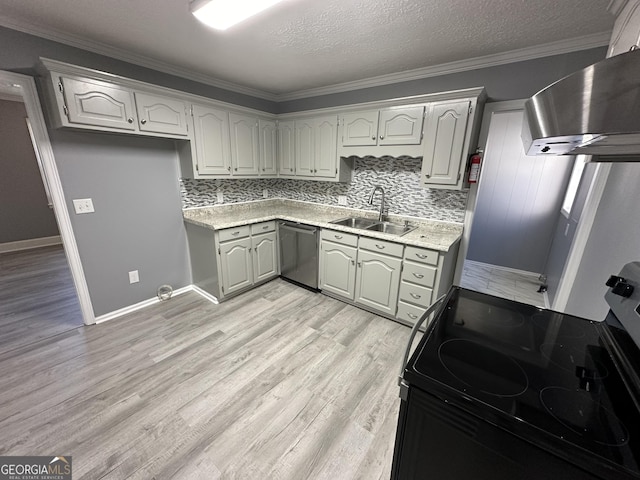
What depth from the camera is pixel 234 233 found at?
2.78 meters

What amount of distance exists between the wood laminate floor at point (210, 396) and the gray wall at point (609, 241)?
127cm

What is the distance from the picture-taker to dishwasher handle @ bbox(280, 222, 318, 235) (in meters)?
2.91

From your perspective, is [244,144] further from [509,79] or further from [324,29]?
[509,79]

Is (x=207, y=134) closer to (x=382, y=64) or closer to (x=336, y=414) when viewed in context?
(x=382, y=64)

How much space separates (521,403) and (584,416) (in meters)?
0.15

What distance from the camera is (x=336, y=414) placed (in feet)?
5.24

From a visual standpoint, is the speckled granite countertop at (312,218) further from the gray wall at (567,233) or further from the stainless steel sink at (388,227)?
the gray wall at (567,233)

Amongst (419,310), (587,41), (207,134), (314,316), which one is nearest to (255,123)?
(207,134)

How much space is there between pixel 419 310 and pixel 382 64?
2.38m

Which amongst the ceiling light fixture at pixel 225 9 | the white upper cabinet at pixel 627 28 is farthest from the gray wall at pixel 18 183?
the white upper cabinet at pixel 627 28

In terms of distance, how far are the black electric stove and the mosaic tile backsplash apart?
170 cm

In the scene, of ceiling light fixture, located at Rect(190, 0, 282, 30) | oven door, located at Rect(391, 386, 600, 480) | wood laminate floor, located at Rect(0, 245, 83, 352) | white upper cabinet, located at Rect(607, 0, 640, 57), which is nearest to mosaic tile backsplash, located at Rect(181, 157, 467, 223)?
white upper cabinet, located at Rect(607, 0, 640, 57)

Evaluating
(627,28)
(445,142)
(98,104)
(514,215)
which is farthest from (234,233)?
(514,215)

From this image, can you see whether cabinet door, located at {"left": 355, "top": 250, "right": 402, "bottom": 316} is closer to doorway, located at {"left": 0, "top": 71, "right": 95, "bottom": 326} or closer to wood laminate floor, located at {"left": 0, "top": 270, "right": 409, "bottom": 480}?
wood laminate floor, located at {"left": 0, "top": 270, "right": 409, "bottom": 480}
